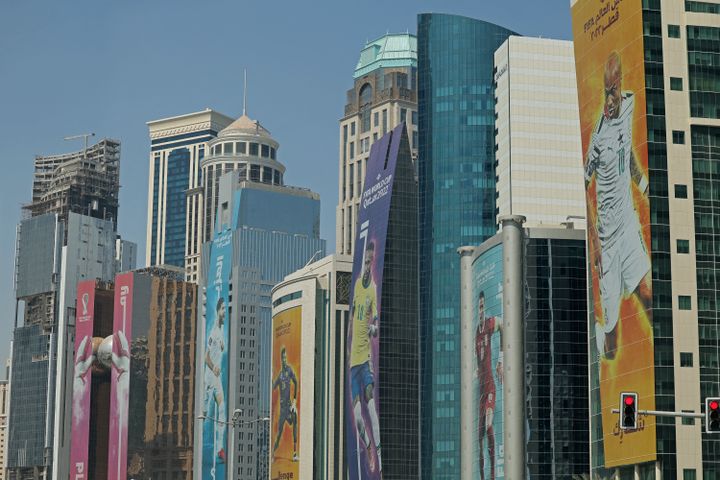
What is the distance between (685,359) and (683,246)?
459 inches

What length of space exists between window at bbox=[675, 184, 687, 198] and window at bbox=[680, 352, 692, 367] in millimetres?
16333

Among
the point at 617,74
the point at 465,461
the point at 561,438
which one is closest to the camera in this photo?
the point at 617,74

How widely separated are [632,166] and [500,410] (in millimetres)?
44513

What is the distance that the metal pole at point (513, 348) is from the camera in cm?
17150

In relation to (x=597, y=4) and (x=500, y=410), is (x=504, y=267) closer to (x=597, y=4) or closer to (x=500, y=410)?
(x=500, y=410)

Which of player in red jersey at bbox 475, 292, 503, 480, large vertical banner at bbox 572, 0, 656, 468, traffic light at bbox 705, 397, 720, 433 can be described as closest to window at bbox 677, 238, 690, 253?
large vertical banner at bbox 572, 0, 656, 468

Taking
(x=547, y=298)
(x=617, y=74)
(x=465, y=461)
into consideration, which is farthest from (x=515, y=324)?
(x=617, y=74)

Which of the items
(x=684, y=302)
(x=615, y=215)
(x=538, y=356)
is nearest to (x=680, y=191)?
(x=615, y=215)

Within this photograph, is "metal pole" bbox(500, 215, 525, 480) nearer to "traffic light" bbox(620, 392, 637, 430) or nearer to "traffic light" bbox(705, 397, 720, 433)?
"traffic light" bbox(620, 392, 637, 430)

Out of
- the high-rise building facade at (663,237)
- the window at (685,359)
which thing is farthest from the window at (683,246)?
the window at (685,359)

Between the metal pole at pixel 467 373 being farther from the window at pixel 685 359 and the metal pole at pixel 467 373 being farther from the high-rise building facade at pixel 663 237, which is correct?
the window at pixel 685 359

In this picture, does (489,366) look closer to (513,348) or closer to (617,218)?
(513,348)

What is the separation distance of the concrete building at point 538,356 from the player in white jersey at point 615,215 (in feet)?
71.9

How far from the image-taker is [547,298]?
173m
